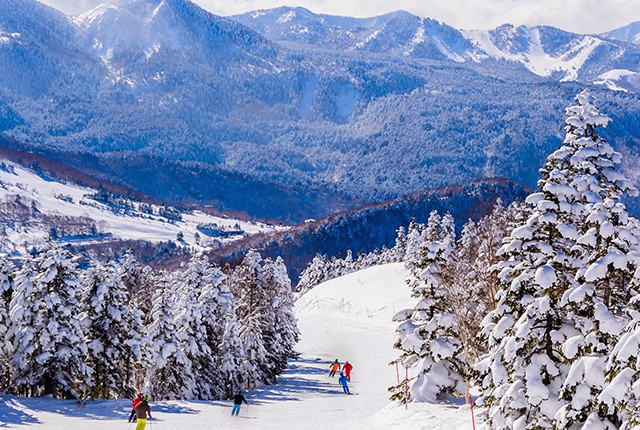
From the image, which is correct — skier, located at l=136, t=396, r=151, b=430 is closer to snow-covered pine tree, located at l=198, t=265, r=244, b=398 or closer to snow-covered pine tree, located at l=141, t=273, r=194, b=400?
snow-covered pine tree, located at l=141, t=273, r=194, b=400

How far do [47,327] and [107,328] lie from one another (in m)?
4.71

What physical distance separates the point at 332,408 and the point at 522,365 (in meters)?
22.9

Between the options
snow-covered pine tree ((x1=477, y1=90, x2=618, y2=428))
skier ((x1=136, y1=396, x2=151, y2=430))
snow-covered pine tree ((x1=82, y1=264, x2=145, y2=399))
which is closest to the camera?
snow-covered pine tree ((x1=477, y1=90, x2=618, y2=428))

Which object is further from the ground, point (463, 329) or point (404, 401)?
point (463, 329)

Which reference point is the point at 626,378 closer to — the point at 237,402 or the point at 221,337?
the point at 237,402

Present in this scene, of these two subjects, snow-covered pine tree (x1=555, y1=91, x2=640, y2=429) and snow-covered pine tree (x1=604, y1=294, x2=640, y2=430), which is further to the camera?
snow-covered pine tree (x1=555, y1=91, x2=640, y2=429)

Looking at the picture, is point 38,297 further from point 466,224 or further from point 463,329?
point 466,224

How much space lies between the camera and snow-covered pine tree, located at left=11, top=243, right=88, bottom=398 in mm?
36812

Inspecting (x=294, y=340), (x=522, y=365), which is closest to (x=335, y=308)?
(x=294, y=340)

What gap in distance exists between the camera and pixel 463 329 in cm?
2933

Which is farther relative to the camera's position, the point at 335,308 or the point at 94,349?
the point at 335,308

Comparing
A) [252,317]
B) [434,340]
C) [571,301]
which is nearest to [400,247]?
[252,317]

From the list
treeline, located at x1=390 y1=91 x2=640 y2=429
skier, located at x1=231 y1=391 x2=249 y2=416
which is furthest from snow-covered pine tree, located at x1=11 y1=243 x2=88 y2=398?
treeline, located at x1=390 y1=91 x2=640 y2=429

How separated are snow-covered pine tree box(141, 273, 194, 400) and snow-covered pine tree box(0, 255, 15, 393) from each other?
7.23 m
